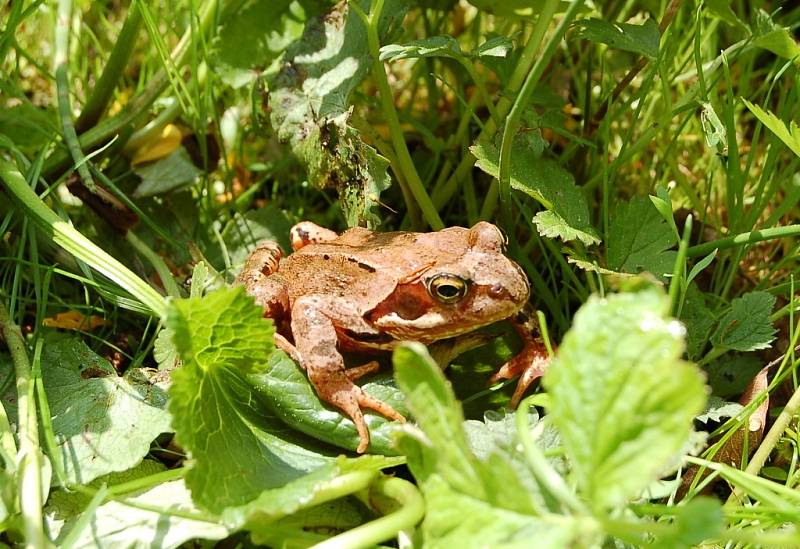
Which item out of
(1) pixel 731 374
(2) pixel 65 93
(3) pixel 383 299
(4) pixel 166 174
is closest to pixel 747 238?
(1) pixel 731 374

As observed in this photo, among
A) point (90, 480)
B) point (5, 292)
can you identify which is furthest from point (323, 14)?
point (90, 480)

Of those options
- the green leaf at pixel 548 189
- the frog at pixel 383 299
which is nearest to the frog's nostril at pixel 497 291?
the frog at pixel 383 299

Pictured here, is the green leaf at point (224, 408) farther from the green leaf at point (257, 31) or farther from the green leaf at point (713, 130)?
the green leaf at point (257, 31)

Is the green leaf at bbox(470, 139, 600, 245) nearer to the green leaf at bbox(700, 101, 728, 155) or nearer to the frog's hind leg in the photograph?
the green leaf at bbox(700, 101, 728, 155)

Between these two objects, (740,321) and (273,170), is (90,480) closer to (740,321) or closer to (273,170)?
(273,170)

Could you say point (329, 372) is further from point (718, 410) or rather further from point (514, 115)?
point (718, 410)

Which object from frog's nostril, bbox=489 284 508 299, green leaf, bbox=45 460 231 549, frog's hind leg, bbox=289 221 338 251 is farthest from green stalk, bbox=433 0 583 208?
green leaf, bbox=45 460 231 549

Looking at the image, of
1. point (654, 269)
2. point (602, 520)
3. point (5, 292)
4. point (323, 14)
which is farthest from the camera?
point (323, 14)
